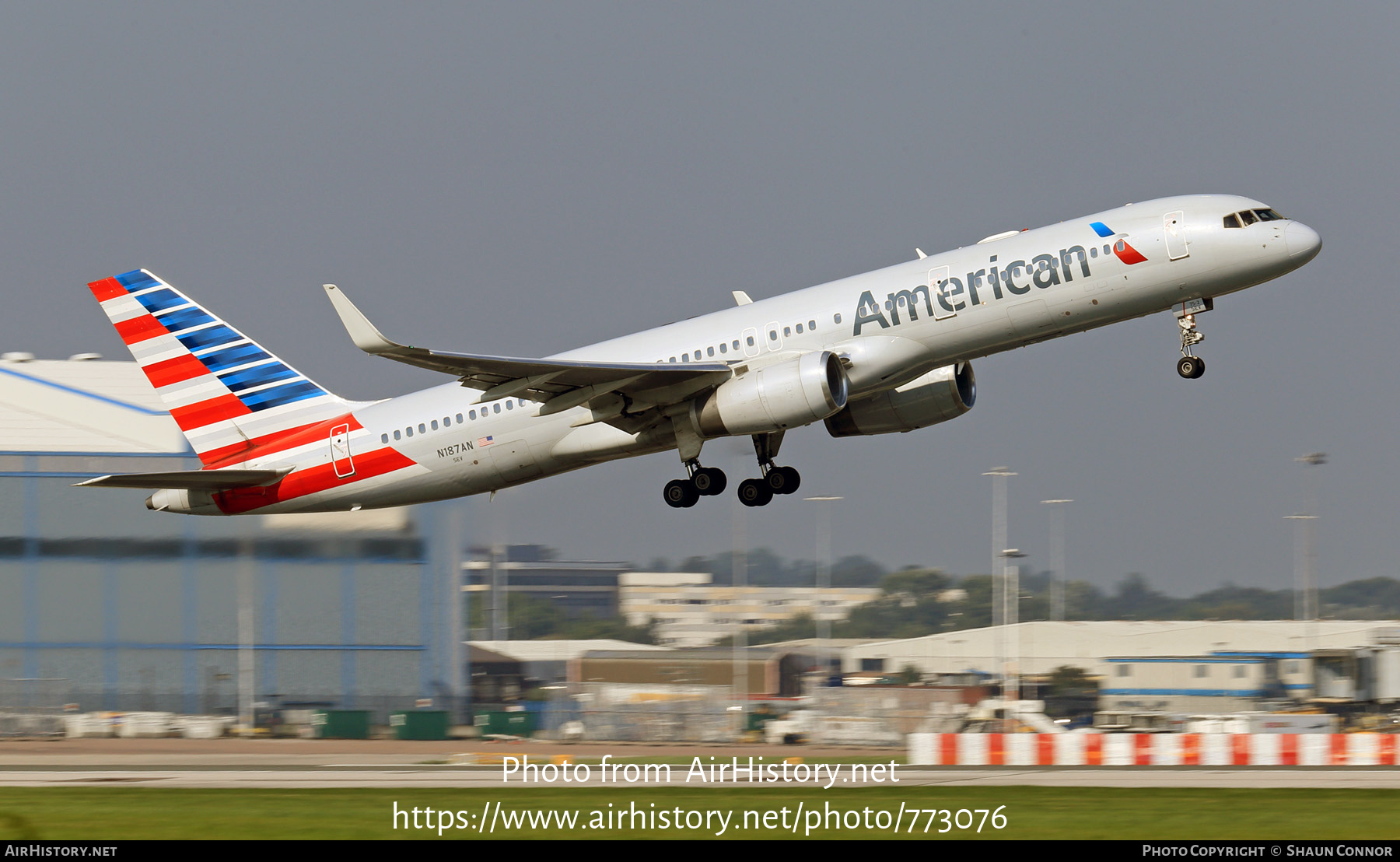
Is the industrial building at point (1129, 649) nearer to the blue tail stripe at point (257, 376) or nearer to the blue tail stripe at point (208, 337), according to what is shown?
the blue tail stripe at point (257, 376)

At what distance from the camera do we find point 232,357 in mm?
38812

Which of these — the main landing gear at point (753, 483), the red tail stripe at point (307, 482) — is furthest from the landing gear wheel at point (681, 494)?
the red tail stripe at point (307, 482)

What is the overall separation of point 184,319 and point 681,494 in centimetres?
1400

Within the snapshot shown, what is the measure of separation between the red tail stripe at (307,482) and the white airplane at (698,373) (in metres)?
0.05

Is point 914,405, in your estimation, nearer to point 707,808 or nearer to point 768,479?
point 768,479

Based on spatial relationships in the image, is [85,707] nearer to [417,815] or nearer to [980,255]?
[417,815]

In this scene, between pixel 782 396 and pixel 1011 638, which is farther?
pixel 1011 638

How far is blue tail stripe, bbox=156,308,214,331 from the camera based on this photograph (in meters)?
39.2

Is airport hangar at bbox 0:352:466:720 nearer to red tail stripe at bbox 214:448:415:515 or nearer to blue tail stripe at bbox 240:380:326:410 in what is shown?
blue tail stripe at bbox 240:380:326:410

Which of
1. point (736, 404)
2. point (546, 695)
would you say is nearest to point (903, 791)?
point (736, 404)

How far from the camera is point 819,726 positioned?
48.8 metres

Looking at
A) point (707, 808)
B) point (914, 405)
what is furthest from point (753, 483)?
point (707, 808)

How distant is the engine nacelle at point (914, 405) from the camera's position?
34.7m
